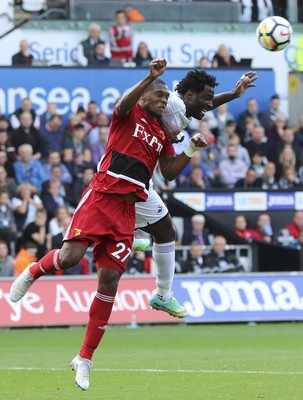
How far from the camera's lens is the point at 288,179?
23.8 meters

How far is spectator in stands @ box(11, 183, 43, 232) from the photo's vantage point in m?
21.4

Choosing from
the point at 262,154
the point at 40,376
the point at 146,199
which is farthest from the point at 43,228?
the point at 146,199

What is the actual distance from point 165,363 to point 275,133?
442 inches

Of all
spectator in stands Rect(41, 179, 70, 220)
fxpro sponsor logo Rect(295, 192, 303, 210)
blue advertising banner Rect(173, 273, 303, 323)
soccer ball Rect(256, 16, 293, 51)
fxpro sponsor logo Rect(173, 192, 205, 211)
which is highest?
soccer ball Rect(256, 16, 293, 51)

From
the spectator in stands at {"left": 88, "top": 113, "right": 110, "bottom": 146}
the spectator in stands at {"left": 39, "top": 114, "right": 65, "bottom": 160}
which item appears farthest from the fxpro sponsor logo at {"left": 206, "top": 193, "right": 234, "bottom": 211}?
the spectator in stands at {"left": 39, "top": 114, "right": 65, "bottom": 160}

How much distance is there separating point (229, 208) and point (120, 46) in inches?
182

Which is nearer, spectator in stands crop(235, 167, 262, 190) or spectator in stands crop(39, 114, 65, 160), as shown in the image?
spectator in stands crop(39, 114, 65, 160)

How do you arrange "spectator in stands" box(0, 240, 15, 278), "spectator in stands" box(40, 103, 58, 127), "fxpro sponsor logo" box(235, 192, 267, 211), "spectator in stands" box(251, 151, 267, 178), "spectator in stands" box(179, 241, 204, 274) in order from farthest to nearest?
"spectator in stands" box(251, 151, 267, 178) → "spectator in stands" box(40, 103, 58, 127) → "fxpro sponsor logo" box(235, 192, 267, 211) → "spectator in stands" box(179, 241, 204, 274) → "spectator in stands" box(0, 240, 15, 278)

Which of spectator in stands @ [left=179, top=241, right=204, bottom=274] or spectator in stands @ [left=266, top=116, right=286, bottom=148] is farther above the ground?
spectator in stands @ [left=266, top=116, right=286, bottom=148]

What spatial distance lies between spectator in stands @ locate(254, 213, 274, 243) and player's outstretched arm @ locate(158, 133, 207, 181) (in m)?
11.3

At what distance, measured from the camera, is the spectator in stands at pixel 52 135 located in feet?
74.5

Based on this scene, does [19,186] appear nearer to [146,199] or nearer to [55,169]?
[55,169]

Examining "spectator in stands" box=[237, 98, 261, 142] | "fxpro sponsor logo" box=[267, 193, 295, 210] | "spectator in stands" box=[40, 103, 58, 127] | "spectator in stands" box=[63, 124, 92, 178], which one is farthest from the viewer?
"spectator in stands" box=[237, 98, 261, 142]

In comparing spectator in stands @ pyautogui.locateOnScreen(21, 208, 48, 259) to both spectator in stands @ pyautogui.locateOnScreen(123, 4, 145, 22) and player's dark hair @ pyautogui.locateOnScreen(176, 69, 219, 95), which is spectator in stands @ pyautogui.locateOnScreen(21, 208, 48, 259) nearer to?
spectator in stands @ pyautogui.locateOnScreen(123, 4, 145, 22)
